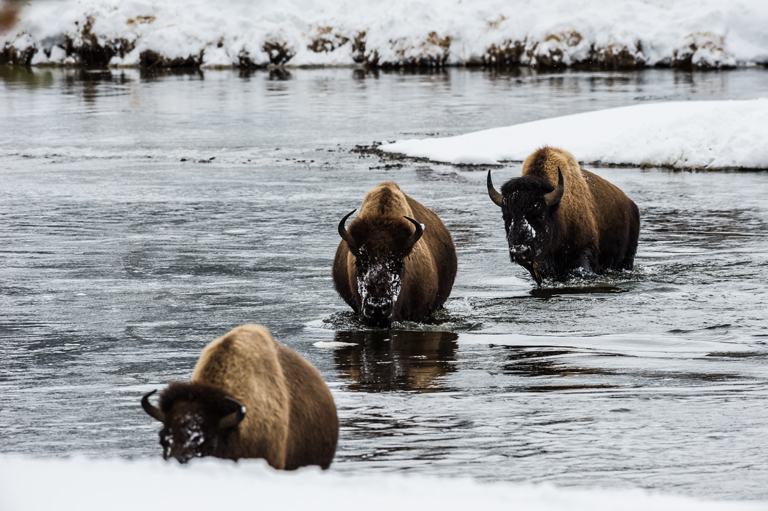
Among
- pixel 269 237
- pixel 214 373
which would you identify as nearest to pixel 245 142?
pixel 269 237

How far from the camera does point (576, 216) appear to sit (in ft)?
35.8

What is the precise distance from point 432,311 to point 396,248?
3.99ft

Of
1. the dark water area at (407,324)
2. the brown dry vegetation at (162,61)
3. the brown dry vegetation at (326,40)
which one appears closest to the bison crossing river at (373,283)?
the dark water area at (407,324)

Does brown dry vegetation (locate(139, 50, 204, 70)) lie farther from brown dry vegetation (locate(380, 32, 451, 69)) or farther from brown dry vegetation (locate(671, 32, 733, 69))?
brown dry vegetation (locate(671, 32, 733, 69))

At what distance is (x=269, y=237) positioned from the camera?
13.8 meters

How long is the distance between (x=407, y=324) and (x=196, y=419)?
524 cm

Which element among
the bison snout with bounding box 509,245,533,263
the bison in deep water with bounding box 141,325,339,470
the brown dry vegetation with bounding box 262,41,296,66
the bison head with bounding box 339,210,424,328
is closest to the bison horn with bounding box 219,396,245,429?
the bison in deep water with bounding box 141,325,339,470

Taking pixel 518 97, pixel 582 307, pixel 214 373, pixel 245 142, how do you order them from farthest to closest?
pixel 518 97 < pixel 245 142 < pixel 582 307 < pixel 214 373

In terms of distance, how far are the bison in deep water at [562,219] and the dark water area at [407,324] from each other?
0.87 ft

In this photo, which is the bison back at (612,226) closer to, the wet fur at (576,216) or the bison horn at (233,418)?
the wet fur at (576,216)

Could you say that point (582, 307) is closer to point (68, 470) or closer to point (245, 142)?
point (68, 470)

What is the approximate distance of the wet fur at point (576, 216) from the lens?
34.3ft

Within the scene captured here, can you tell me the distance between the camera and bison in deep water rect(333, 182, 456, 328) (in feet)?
26.8

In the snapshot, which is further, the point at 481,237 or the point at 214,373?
the point at 481,237
